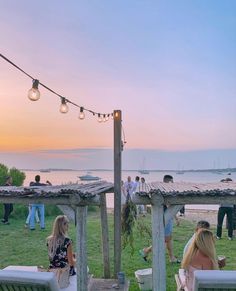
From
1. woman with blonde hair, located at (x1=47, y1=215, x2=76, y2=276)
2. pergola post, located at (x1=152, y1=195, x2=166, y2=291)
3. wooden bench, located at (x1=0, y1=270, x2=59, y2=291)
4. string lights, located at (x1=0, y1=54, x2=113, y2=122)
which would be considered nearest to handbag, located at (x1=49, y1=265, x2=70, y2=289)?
woman with blonde hair, located at (x1=47, y1=215, x2=76, y2=276)

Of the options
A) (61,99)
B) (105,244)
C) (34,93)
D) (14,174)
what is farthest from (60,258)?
(14,174)

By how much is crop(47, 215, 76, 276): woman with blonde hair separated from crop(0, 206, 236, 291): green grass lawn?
1621 mm

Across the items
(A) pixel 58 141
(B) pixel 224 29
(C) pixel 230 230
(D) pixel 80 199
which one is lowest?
(C) pixel 230 230

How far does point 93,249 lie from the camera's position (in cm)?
1020

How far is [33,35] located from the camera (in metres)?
11.5

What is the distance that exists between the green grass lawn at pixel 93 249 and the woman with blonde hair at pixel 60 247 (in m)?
1.62

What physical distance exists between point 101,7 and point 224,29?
16.6 feet

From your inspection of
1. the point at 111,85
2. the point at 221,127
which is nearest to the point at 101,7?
the point at 111,85

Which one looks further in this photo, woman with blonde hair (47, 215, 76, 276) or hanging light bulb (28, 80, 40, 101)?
woman with blonde hair (47, 215, 76, 276)

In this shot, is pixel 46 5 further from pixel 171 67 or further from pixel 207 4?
pixel 171 67

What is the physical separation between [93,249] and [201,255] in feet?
18.1

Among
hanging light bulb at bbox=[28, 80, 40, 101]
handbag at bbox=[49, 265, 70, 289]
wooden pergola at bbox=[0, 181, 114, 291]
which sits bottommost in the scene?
handbag at bbox=[49, 265, 70, 289]

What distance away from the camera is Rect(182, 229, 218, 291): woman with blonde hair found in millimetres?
5018

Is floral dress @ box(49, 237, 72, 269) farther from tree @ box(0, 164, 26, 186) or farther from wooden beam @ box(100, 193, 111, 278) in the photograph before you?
tree @ box(0, 164, 26, 186)
